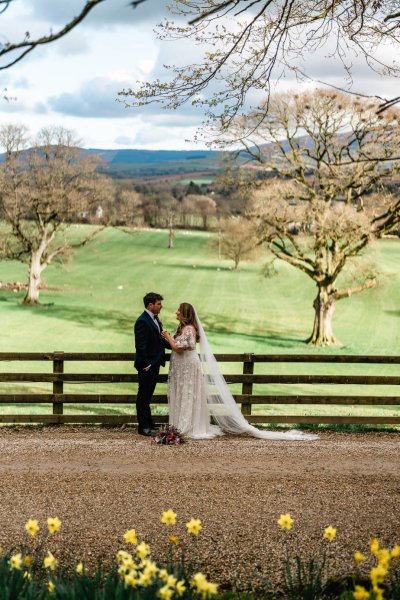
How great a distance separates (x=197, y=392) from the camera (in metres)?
11.5

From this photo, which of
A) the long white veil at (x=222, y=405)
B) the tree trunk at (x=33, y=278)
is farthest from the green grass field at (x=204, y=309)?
the long white veil at (x=222, y=405)

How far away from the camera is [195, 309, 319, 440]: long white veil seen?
11.7 metres

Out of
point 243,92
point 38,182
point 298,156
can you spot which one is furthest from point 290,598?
point 38,182

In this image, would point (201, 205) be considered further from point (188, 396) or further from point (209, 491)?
A: point (209, 491)

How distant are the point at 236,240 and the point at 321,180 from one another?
21.7m

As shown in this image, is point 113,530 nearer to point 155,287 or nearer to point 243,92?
point 243,92

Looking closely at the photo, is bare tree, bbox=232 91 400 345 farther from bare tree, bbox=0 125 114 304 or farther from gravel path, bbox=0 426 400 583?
gravel path, bbox=0 426 400 583

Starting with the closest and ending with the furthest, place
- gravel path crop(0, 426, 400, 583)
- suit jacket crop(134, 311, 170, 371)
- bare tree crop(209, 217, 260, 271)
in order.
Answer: gravel path crop(0, 426, 400, 583)
suit jacket crop(134, 311, 170, 371)
bare tree crop(209, 217, 260, 271)

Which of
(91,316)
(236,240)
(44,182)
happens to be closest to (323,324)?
(91,316)

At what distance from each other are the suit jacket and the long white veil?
755mm

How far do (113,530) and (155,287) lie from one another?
191ft

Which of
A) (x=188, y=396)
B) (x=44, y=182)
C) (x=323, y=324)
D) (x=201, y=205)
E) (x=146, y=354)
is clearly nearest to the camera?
(x=146, y=354)

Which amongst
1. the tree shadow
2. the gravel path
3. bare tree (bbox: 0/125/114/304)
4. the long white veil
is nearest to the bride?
the long white veil

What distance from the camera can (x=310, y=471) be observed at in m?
9.60
